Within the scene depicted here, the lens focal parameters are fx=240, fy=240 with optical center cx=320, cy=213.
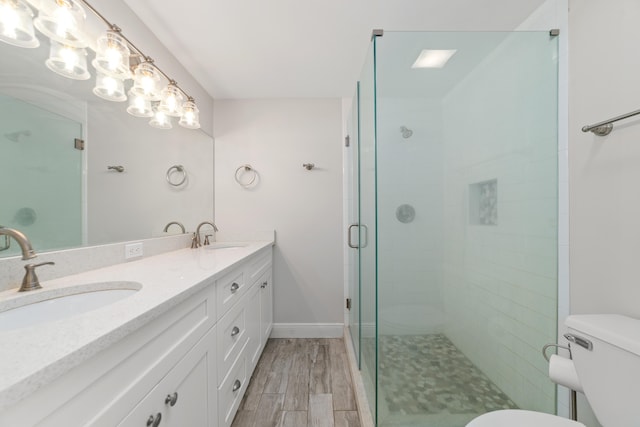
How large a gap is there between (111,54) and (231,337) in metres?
1.52

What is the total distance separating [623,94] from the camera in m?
0.92

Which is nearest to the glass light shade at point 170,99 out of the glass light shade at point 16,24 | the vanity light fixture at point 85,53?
the vanity light fixture at point 85,53

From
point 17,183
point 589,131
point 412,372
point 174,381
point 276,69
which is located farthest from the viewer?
point 276,69

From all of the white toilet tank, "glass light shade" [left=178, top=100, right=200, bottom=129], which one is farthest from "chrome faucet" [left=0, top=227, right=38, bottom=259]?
the white toilet tank

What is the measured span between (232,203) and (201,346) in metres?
1.62

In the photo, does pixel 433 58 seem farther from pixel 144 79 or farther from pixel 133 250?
pixel 133 250

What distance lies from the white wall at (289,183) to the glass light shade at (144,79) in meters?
1.02

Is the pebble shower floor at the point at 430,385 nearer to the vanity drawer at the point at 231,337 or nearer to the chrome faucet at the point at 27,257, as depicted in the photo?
the vanity drawer at the point at 231,337

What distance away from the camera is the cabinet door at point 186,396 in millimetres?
668

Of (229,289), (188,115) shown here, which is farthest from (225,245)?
(188,115)

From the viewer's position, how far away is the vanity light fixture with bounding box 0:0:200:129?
84 centimetres

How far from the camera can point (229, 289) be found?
4.18 feet

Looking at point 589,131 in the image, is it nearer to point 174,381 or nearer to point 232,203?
point 174,381

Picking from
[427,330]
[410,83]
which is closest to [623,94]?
[410,83]
